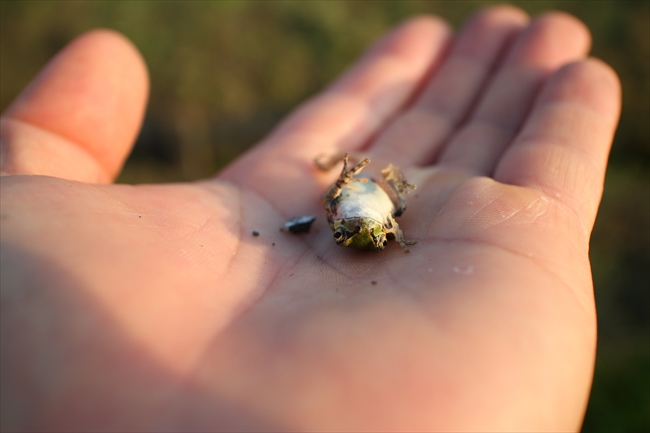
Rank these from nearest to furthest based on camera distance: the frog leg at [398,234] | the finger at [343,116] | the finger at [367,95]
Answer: the frog leg at [398,234] < the finger at [343,116] < the finger at [367,95]

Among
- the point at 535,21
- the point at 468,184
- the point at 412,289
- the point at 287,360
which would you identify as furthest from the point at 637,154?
the point at 287,360

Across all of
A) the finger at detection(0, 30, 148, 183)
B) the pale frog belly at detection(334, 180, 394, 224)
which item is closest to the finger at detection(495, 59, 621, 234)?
the pale frog belly at detection(334, 180, 394, 224)

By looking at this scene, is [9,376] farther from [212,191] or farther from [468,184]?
[468,184]

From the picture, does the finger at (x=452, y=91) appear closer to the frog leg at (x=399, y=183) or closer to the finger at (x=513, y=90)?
the finger at (x=513, y=90)

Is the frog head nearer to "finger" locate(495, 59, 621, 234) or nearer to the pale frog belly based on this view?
the pale frog belly

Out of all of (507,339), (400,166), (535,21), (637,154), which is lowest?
(637,154)

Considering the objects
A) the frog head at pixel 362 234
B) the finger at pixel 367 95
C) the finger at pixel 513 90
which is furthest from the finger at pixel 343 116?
the finger at pixel 513 90

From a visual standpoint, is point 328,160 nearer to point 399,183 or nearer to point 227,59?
point 399,183

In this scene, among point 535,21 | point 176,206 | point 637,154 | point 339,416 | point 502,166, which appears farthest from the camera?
point 637,154
